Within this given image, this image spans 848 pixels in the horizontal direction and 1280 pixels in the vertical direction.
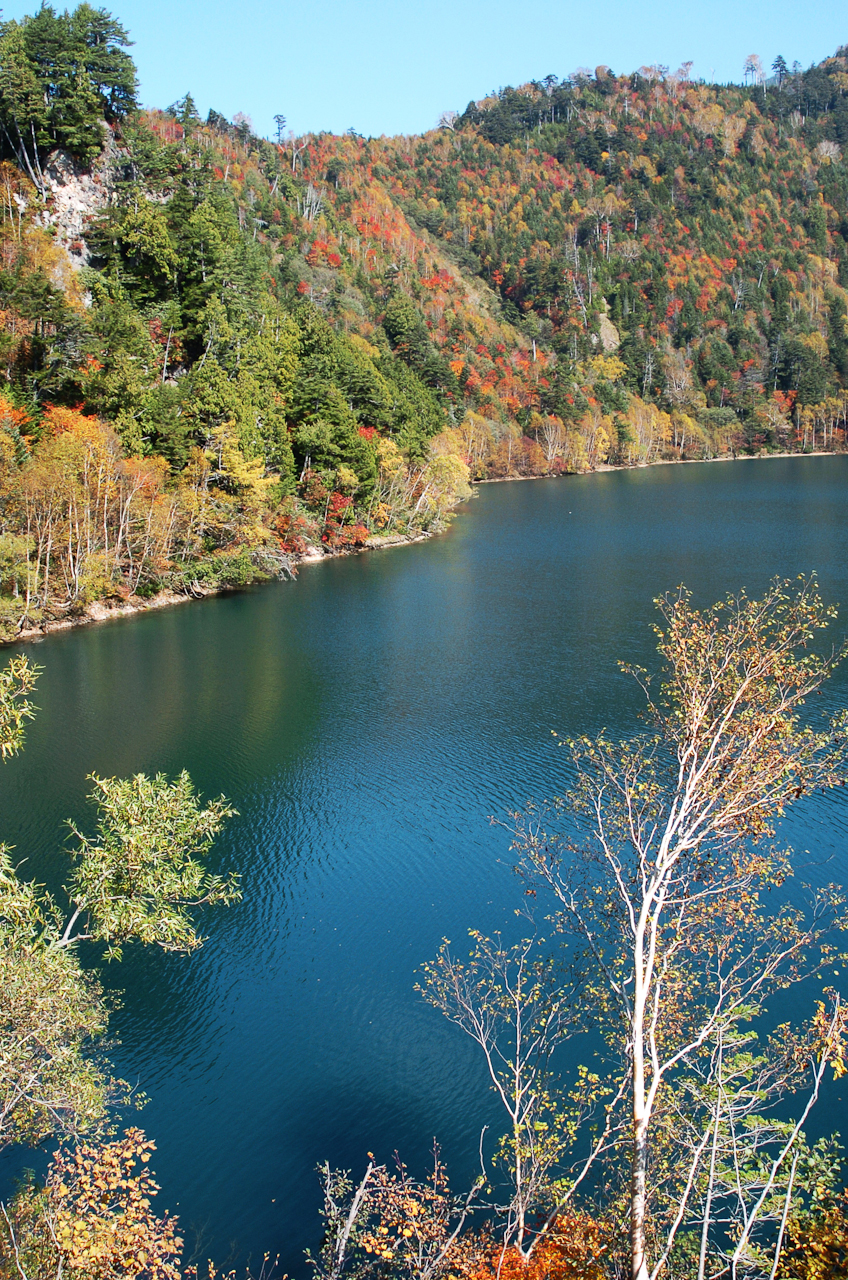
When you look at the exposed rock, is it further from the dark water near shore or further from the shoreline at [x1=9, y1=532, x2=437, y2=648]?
the shoreline at [x1=9, y1=532, x2=437, y2=648]

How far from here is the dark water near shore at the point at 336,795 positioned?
16.5 meters

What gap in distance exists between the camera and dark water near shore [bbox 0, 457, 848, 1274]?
16469 millimetres

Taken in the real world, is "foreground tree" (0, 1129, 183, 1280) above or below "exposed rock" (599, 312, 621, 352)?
below

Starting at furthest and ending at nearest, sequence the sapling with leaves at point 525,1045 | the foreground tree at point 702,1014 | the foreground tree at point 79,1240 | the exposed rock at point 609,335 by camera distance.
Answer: the exposed rock at point 609,335 → the sapling with leaves at point 525,1045 → the foreground tree at point 702,1014 → the foreground tree at point 79,1240

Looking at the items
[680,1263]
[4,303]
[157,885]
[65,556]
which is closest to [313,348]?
[4,303]

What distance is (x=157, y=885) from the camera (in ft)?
44.9

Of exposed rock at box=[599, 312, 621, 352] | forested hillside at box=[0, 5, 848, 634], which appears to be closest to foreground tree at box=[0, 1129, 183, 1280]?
forested hillside at box=[0, 5, 848, 634]

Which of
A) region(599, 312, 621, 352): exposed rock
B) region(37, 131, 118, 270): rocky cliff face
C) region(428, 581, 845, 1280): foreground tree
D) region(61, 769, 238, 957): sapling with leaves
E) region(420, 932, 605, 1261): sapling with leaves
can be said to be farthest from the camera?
region(599, 312, 621, 352): exposed rock

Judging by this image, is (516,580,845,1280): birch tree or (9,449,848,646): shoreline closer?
(516,580,845,1280): birch tree

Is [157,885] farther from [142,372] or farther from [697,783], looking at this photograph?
[142,372]

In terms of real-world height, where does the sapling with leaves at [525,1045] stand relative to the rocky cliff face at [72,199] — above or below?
below

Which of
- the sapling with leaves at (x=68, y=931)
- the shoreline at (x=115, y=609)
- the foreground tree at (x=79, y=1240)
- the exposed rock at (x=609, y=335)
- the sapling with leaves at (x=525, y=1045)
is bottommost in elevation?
the sapling with leaves at (x=525, y=1045)

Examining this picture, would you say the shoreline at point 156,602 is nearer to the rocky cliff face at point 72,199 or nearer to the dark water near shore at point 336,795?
the dark water near shore at point 336,795

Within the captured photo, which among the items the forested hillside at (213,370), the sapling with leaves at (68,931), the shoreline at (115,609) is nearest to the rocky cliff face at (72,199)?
the forested hillside at (213,370)
